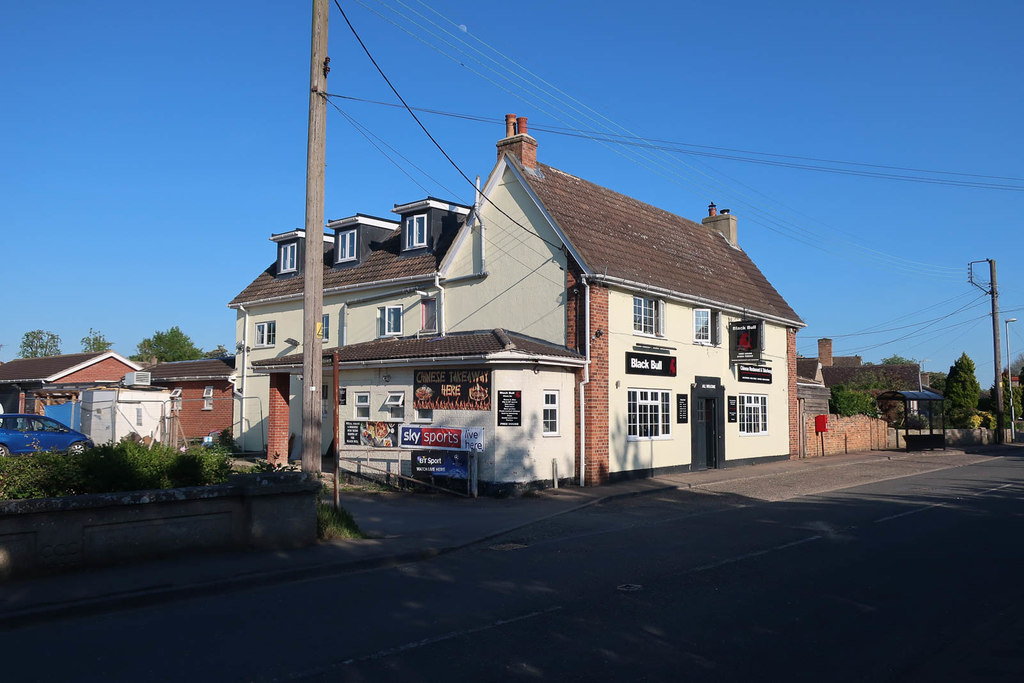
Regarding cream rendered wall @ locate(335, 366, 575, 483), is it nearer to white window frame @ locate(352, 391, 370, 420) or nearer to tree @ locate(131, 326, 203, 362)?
white window frame @ locate(352, 391, 370, 420)

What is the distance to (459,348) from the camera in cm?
1853

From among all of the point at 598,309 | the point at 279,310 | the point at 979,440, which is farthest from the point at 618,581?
the point at 979,440

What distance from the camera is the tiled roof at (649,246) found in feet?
68.7

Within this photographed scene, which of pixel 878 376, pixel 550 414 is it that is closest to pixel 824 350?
pixel 878 376

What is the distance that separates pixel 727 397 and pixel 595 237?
24.0 ft

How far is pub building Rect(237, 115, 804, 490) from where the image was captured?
1842 centimetres

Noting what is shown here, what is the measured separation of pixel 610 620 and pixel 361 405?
14.2 meters

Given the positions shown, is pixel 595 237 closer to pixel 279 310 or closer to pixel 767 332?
pixel 767 332

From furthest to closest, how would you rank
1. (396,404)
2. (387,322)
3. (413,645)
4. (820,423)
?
(820,423), (387,322), (396,404), (413,645)

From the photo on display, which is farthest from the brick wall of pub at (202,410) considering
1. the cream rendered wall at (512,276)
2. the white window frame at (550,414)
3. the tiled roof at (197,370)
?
the white window frame at (550,414)

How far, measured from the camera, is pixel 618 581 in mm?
9133

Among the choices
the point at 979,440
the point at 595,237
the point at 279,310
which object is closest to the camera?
the point at 595,237

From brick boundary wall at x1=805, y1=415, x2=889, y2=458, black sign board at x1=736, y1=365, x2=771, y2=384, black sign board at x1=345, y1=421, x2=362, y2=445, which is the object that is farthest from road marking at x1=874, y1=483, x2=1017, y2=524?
black sign board at x1=345, y1=421, x2=362, y2=445

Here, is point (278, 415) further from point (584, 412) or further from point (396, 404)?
point (584, 412)
